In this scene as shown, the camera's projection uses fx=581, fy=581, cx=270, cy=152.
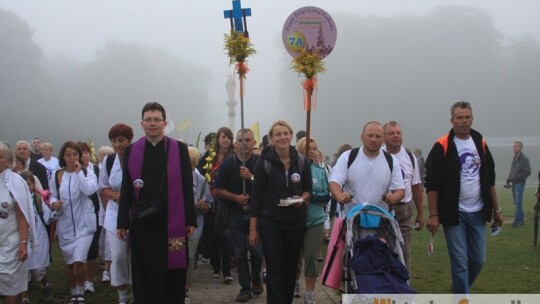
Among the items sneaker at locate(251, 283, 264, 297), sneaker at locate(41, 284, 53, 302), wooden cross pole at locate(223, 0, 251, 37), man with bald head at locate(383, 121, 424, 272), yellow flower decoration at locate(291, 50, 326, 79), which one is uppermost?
wooden cross pole at locate(223, 0, 251, 37)

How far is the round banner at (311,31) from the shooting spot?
8055mm

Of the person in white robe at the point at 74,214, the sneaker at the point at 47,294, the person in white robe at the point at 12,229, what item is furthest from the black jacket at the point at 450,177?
the sneaker at the point at 47,294

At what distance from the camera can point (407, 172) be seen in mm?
6520

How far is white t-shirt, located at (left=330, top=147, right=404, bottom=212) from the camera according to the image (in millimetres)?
5848

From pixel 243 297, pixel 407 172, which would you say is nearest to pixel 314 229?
pixel 407 172

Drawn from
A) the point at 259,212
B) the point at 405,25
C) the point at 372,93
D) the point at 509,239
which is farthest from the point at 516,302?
the point at 405,25

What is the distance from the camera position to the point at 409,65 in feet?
234

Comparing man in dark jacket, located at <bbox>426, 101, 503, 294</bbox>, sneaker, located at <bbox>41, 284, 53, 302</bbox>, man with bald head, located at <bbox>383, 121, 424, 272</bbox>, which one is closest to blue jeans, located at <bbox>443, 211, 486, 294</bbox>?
man in dark jacket, located at <bbox>426, 101, 503, 294</bbox>

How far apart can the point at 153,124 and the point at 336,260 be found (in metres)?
2.19

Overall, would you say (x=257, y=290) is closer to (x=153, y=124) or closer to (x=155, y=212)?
(x=155, y=212)

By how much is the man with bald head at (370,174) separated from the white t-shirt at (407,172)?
1.54ft

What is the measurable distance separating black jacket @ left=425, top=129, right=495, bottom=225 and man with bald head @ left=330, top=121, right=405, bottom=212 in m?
0.63

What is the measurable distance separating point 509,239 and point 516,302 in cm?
680

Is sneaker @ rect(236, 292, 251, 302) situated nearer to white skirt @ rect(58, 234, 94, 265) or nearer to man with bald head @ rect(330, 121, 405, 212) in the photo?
white skirt @ rect(58, 234, 94, 265)
